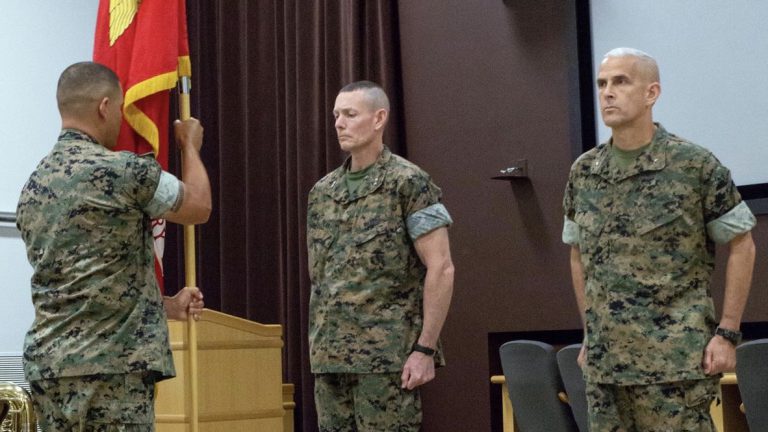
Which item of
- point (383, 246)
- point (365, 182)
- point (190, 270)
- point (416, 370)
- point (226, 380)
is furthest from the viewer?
point (226, 380)

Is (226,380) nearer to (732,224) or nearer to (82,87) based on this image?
(82,87)

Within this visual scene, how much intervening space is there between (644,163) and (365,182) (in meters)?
0.91

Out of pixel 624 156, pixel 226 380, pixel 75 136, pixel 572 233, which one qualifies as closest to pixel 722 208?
pixel 624 156

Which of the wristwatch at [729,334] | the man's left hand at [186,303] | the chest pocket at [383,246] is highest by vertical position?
the chest pocket at [383,246]

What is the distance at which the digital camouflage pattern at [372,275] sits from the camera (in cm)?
324

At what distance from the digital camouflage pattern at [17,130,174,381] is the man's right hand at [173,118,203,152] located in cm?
48

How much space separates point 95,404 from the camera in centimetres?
275

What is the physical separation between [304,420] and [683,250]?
345 centimetres

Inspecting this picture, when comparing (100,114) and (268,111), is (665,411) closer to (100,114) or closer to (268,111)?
(100,114)

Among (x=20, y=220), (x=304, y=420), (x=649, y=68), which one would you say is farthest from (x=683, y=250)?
(x=304, y=420)

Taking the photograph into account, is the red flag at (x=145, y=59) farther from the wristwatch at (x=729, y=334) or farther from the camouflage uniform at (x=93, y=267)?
the wristwatch at (x=729, y=334)

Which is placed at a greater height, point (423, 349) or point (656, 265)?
point (656, 265)

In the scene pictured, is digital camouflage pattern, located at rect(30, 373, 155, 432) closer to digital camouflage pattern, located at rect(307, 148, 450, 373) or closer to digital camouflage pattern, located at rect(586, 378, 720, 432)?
digital camouflage pattern, located at rect(307, 148, 450, 373)

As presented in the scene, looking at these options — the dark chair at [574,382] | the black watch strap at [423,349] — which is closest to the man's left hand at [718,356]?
the black watch strap at [423,349]
